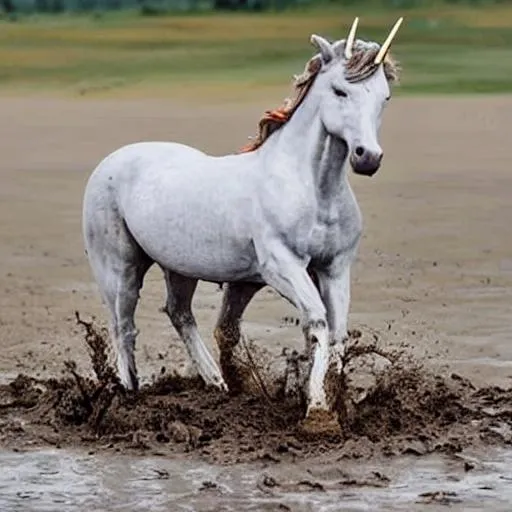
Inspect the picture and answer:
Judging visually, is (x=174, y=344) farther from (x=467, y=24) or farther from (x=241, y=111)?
(x=467, y=24)


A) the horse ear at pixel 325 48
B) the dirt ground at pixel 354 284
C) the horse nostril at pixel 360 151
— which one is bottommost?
the dirt ground at pixel 354 284

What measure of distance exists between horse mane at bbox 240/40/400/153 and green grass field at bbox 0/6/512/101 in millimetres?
18596

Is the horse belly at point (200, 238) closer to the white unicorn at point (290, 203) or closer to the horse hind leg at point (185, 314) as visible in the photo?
the white unicorn at point (290, 203)

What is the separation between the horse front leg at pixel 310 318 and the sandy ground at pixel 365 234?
187cm

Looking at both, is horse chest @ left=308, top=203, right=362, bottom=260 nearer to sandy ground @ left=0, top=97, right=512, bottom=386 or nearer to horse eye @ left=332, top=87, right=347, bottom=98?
horse eye @ left=332, top=87, right=347, bottom=98

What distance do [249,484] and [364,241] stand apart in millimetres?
7793

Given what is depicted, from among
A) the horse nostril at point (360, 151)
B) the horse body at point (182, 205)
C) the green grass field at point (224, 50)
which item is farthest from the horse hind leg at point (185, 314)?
the green grass field at point (224, 50)

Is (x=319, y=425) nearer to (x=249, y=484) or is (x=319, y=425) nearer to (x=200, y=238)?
(x=249, y=484)

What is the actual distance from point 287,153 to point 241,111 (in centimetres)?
1704

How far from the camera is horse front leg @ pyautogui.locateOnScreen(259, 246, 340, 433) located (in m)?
9.84

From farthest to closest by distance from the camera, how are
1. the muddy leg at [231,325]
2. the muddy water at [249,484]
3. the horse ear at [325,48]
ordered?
1. the muddy leg at [231,325]
2. the horse ear at [325,48]
3. the muddy water at [249,484]

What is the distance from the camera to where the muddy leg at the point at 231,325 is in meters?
10.8

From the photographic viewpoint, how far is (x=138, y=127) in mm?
25609

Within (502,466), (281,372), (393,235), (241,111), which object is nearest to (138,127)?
(241,111)
